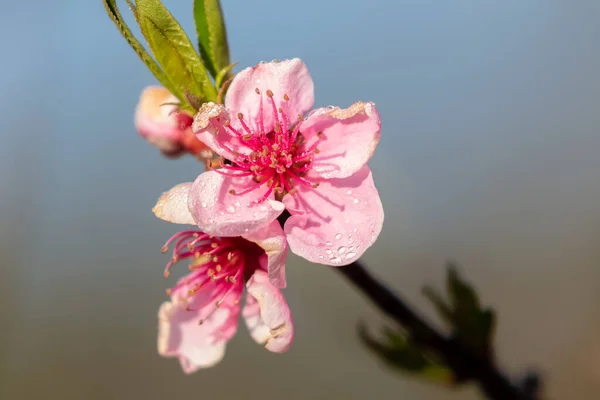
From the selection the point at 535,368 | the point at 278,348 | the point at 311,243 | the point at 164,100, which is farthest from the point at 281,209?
the point at 535,368

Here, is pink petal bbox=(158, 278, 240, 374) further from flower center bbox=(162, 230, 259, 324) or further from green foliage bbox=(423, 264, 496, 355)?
green foliage bbox=(423, 264, 496, 355)

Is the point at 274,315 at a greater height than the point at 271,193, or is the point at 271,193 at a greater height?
the point at 271,193

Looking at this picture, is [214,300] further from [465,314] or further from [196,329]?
[465,314]

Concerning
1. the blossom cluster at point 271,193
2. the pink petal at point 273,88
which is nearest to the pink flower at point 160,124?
the blossom cluster at point 271,193

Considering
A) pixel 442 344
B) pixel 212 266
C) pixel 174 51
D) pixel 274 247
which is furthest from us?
pixel 442 344

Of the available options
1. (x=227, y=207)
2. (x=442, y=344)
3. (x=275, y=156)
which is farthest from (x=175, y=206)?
(x=442, y=344)

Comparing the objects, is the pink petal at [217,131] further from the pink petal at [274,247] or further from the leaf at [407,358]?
the leaf at [407,358]

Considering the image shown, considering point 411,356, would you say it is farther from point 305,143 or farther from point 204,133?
point 204,133
